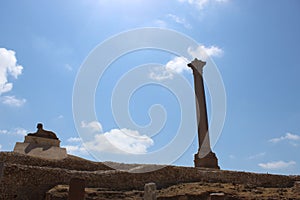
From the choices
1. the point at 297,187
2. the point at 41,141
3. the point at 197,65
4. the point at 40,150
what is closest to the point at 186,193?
the point at 297,187

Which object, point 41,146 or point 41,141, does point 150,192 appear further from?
point 41,141

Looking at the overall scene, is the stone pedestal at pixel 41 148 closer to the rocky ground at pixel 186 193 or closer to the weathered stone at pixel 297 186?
A: the rocky ground at pixel 186 193

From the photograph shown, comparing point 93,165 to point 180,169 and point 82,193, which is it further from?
point 82,193

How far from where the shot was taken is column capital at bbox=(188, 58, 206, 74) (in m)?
29.6

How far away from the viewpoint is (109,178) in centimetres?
1962

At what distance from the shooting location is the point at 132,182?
782 inches

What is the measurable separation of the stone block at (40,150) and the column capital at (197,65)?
13710 millimetres

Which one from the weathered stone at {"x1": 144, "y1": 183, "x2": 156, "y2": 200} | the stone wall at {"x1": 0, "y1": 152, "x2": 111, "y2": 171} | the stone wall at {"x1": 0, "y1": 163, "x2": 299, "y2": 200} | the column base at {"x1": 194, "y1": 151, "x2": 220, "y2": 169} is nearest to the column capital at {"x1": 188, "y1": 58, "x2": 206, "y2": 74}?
the column base at {"x1": 194, "y1": 151, "x2": 220, "y2": 169}

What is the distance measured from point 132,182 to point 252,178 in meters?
9.00

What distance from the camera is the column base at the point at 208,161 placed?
82.5ft

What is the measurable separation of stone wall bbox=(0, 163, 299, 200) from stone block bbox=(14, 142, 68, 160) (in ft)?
14.7

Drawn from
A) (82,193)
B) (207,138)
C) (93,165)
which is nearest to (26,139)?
(93,165)

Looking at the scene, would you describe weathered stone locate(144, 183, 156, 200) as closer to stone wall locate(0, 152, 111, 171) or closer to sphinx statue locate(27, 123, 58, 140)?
stone wall locate(0, 152, 111, 171)

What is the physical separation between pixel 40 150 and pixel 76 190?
14593mm
